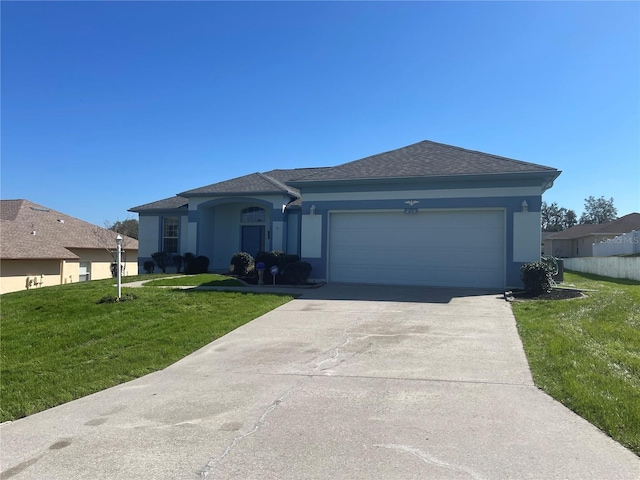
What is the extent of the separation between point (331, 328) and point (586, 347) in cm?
441

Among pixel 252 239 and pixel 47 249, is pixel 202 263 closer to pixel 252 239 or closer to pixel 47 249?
pixel 252 239

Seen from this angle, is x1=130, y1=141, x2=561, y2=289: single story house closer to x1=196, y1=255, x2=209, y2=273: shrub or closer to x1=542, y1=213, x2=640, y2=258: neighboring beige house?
x1=196, y1=255, x2=209, y2=273: shrub

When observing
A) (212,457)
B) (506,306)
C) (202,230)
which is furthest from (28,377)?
(202,230)

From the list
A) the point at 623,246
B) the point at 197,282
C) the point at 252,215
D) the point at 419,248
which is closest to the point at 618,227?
the point at 623,246

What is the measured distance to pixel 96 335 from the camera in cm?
883

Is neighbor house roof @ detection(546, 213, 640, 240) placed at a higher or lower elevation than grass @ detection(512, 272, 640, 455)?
higher

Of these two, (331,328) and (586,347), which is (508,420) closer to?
(586,347)

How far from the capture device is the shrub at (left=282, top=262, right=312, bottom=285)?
15664 mm

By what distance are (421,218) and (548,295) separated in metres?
4.64

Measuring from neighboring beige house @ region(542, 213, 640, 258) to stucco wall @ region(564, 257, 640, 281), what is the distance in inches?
602

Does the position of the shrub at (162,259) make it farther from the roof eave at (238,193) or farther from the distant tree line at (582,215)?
the distant tree line at (582,215)

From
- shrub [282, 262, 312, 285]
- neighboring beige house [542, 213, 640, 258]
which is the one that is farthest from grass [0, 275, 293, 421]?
neighboring beige house [542, 213, 640, 258]

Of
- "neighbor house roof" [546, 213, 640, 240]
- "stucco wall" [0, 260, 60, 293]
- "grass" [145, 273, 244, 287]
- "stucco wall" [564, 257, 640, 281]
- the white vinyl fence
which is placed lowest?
"stucco wall" [0, 260, 60, 293]

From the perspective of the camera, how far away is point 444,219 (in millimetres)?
15148
